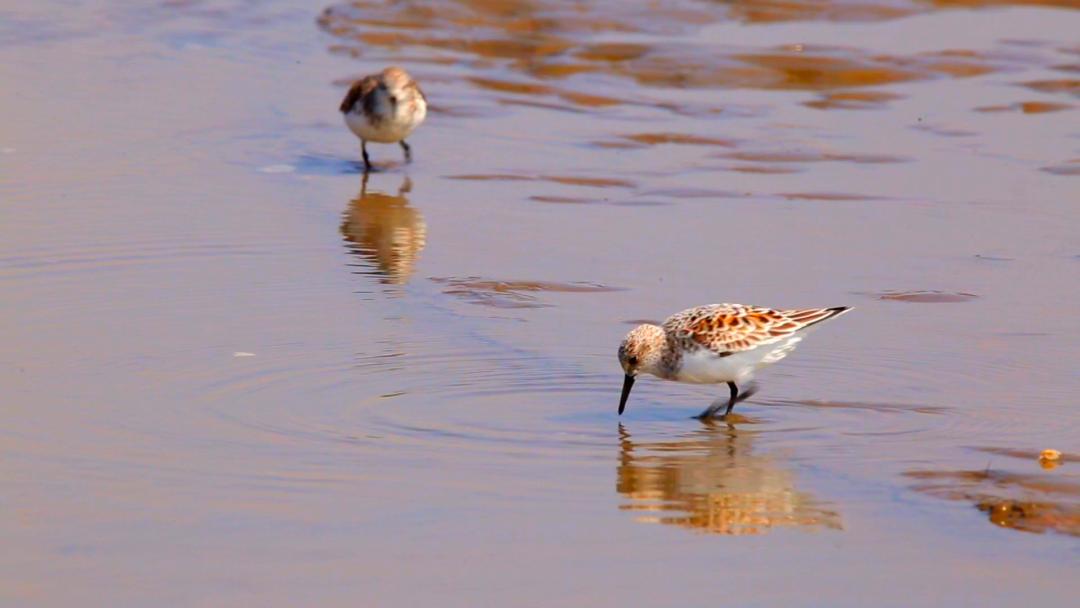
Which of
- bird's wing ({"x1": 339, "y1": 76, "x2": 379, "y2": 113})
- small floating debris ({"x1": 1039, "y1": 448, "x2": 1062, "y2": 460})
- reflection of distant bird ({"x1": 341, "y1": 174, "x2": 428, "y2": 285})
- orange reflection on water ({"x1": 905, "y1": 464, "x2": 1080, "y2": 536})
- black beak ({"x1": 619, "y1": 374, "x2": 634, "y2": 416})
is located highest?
bird's wing ({"x1": 339, "y1": 76, "x2": 379, "y2": 113})

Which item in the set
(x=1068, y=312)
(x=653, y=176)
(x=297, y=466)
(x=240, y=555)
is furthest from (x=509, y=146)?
(x=240, y=555)

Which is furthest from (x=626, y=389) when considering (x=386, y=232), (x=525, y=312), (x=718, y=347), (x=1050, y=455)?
(x=386, y=232)

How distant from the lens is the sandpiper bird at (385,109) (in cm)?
1405

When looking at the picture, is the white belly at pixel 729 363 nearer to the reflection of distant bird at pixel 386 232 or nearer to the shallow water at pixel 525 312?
the shallow water at pixel 525 312

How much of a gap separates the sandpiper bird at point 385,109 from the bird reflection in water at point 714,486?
6508 mm

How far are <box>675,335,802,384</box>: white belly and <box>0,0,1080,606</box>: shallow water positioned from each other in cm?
25

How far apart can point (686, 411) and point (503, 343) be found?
1.19m

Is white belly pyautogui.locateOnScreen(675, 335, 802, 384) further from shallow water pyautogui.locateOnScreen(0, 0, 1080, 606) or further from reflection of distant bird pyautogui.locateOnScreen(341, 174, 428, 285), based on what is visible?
reflection of distant bird pyautogui.locateOnScreen(341, 174, 428, 285)

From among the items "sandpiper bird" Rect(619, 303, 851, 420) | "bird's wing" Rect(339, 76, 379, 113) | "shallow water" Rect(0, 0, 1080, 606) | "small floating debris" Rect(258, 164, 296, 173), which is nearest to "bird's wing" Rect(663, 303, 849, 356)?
"sandpiper bird" Rect(619, 303, 851, 420)

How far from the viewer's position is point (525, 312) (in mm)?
10070

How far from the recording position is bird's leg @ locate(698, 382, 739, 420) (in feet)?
27.5

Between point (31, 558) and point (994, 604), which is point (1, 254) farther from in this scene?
point (994, 604)

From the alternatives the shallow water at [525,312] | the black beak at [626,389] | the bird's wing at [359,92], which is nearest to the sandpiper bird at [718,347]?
the black beak at [626,389]

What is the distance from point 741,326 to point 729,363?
222 millimetres
